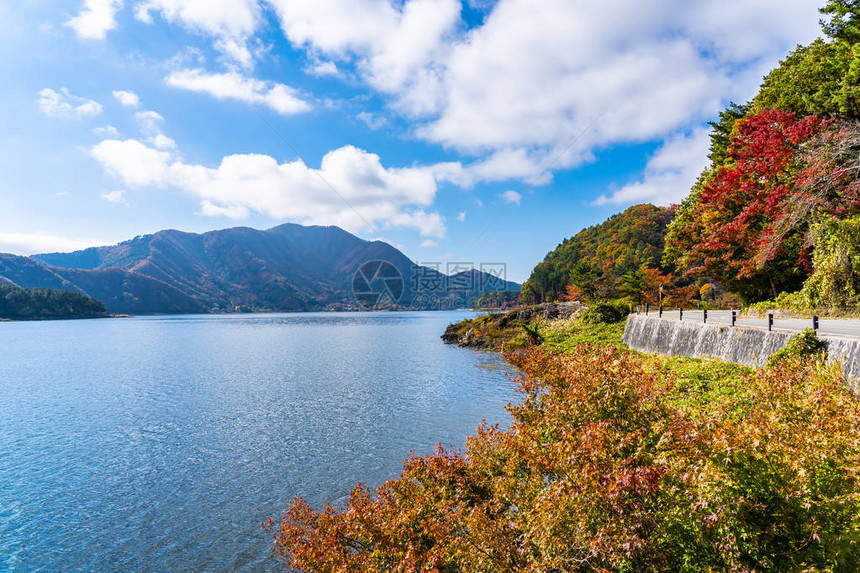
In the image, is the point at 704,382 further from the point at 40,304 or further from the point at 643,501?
the point at 40,304

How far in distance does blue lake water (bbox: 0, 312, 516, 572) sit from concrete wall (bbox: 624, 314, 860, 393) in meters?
10.5

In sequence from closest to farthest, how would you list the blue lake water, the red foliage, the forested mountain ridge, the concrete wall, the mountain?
1. the blue lake water
2. the concrete wall
3. the red foliage
4. the mountain
5. the forested mountain ridge

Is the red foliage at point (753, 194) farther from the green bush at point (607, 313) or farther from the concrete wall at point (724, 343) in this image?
the green bush at point (607, 313)

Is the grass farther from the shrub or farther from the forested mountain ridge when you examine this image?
the forested mountain ridge

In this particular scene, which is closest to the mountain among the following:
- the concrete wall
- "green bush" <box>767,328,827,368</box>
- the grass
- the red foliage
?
the red foliage

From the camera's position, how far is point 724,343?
20.9m

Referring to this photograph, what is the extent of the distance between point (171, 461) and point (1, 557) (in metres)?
6.43

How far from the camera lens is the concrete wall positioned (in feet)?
44.8

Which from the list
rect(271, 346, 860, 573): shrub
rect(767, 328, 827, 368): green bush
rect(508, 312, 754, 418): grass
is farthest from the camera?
rect(767, 328, 827, 368): green bush

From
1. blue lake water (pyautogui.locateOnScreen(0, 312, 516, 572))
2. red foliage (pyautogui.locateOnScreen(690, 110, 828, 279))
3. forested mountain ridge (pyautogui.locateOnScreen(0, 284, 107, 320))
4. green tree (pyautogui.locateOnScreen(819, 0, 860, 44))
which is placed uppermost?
green tree (pyautogui.locateOnScreen(819, 0, 860, 44))

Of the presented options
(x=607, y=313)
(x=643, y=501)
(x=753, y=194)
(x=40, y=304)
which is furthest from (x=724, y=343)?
(x=40, y=304)

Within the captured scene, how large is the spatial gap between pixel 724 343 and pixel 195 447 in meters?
25.1

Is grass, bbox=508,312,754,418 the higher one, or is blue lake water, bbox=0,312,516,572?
grass, bbox=508,312,754,418

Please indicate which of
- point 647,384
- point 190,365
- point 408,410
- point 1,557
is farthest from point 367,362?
point 647,384
